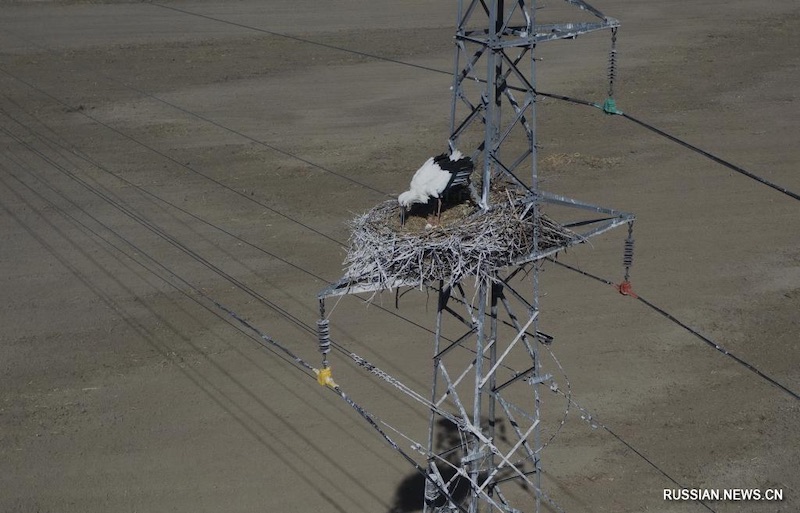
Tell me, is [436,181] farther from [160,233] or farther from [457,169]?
[160,233]

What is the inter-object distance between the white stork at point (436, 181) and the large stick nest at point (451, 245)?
0.30m

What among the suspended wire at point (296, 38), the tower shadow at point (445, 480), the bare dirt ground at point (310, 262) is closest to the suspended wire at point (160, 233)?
the bare dirt ground at point (310, 262)

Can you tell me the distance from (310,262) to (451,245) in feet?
43.7

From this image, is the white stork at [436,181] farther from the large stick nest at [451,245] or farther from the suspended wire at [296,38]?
the suspended wire at [296,38]

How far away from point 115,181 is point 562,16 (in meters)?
22.1

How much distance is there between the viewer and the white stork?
12031 mm

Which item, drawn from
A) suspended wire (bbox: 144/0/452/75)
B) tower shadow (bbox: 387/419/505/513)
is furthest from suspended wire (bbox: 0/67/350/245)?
suspended wire (bbox: 144/0/452/75)

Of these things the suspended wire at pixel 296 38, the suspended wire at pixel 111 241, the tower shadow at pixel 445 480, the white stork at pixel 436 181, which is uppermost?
the white stork at pixel 436 181

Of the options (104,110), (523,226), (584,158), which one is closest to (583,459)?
(523,226)

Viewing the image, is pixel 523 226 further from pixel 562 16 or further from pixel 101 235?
pixel 562 16

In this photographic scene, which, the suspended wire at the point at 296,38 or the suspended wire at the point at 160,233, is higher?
the suspended wire at the point at 296,38

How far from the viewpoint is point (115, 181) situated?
96.9 feet

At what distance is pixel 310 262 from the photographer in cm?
2455

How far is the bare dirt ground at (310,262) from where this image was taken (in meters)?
18.1
